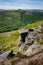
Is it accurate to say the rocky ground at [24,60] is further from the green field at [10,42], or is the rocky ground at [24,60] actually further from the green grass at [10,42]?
the green grass at [10,42]

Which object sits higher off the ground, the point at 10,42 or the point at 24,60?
the point at 24,60

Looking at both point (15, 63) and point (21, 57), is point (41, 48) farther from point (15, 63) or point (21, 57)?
point (15, 63)

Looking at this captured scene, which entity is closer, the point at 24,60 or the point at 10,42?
the point at 24,60

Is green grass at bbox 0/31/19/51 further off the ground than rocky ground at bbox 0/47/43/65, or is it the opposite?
rocky ground at bbox 0/47/43/65

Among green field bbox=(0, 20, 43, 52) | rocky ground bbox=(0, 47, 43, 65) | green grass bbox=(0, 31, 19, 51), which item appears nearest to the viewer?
rocky ground bbox=(0, 47, 43, 65)

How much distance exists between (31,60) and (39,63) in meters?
1.49

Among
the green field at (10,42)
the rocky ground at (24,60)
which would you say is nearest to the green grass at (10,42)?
the green field at (10,42)

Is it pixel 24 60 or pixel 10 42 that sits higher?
pixel 24 60

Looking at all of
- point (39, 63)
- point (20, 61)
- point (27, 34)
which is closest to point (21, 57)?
point (20, 61)

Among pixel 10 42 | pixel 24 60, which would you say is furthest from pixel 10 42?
pixel 24 60

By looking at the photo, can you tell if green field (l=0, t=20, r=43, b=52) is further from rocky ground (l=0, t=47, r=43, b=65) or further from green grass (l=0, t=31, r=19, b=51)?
rocky ground (l=0, t=47, r=43, b=65)

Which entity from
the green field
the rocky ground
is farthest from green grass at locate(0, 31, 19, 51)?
the rocky ground

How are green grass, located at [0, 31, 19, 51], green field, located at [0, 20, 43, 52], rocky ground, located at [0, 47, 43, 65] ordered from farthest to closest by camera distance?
green grass, located at [0, 31, 19, 51] → green field, located at [0, 20, 43, 52] → rocky ground, located at [0, 47, 43, 65]

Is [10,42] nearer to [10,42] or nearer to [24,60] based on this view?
[10,42]
